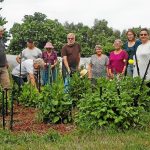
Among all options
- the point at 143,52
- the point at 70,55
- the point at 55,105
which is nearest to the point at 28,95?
the point at 70,55

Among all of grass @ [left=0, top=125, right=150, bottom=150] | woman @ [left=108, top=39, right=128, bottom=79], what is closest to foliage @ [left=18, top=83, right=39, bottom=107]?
woman @ [left=108, top=39, right=128, bottom=79]

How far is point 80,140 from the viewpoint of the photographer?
6.79 meters

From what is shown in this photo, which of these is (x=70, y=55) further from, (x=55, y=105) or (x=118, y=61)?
(x=55, y=105)

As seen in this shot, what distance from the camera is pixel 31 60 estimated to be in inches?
468

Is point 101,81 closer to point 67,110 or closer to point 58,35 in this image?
point 67,110

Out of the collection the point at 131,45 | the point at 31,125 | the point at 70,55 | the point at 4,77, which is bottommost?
the point at 31,125

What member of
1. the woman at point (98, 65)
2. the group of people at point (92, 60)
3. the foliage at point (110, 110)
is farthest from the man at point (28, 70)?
the foliage at point (110, 110)

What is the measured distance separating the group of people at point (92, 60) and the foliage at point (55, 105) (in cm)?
130

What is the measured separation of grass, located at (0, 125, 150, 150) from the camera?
6.31 metres

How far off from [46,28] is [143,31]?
33.5 m

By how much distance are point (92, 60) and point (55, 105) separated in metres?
3.24

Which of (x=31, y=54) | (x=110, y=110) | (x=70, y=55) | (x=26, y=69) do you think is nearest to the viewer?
(x=110, y=110)

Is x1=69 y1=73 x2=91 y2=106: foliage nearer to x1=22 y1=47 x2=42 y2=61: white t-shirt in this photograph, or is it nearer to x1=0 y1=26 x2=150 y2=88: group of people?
x1=0 y1=26 x2=150 y2=88: group of people

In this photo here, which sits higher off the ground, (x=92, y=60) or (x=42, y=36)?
(x=42, y=36)
